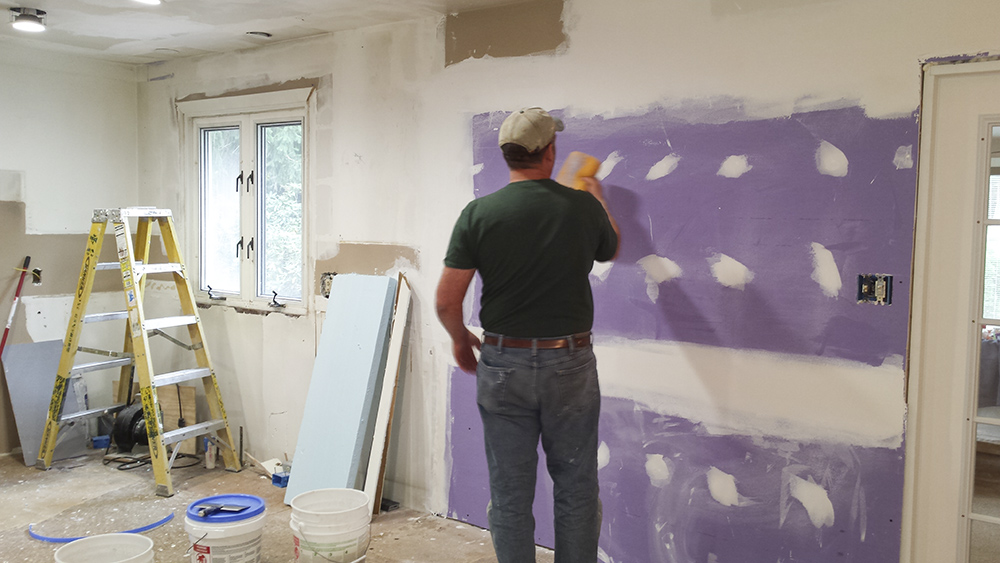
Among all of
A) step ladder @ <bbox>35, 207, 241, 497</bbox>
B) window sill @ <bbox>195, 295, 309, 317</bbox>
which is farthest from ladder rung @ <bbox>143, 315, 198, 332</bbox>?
window sill @ <bbox>195, 295, 309, 317</bbox>

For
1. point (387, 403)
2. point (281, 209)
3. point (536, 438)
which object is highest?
point (281, 209)

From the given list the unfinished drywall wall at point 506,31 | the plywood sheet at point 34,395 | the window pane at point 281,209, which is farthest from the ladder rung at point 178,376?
the unfinished drywall wall at point 506,31

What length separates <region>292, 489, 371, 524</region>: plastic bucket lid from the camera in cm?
266

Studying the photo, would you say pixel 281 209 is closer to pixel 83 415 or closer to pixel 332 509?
pixel 83 415

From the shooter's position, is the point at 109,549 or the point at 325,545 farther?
the point at 325,545

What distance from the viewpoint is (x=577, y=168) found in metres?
2.89

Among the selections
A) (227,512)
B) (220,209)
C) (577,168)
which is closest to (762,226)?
(577,168)

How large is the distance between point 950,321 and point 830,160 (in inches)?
24.5

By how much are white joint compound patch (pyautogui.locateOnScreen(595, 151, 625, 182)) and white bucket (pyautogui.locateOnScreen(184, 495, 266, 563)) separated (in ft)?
6.01

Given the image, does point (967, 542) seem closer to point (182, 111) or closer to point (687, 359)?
point (687, 359)

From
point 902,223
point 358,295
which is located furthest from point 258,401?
point 902,223

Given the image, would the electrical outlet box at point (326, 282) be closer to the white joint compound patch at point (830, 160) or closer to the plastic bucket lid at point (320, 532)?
the plastic bucket lid at point (320, 532)

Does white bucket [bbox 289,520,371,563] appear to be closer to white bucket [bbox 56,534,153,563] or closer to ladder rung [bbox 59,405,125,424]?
white bucket [bbox 56,534,153,563]

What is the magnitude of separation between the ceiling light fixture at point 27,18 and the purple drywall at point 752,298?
261 centimetres
